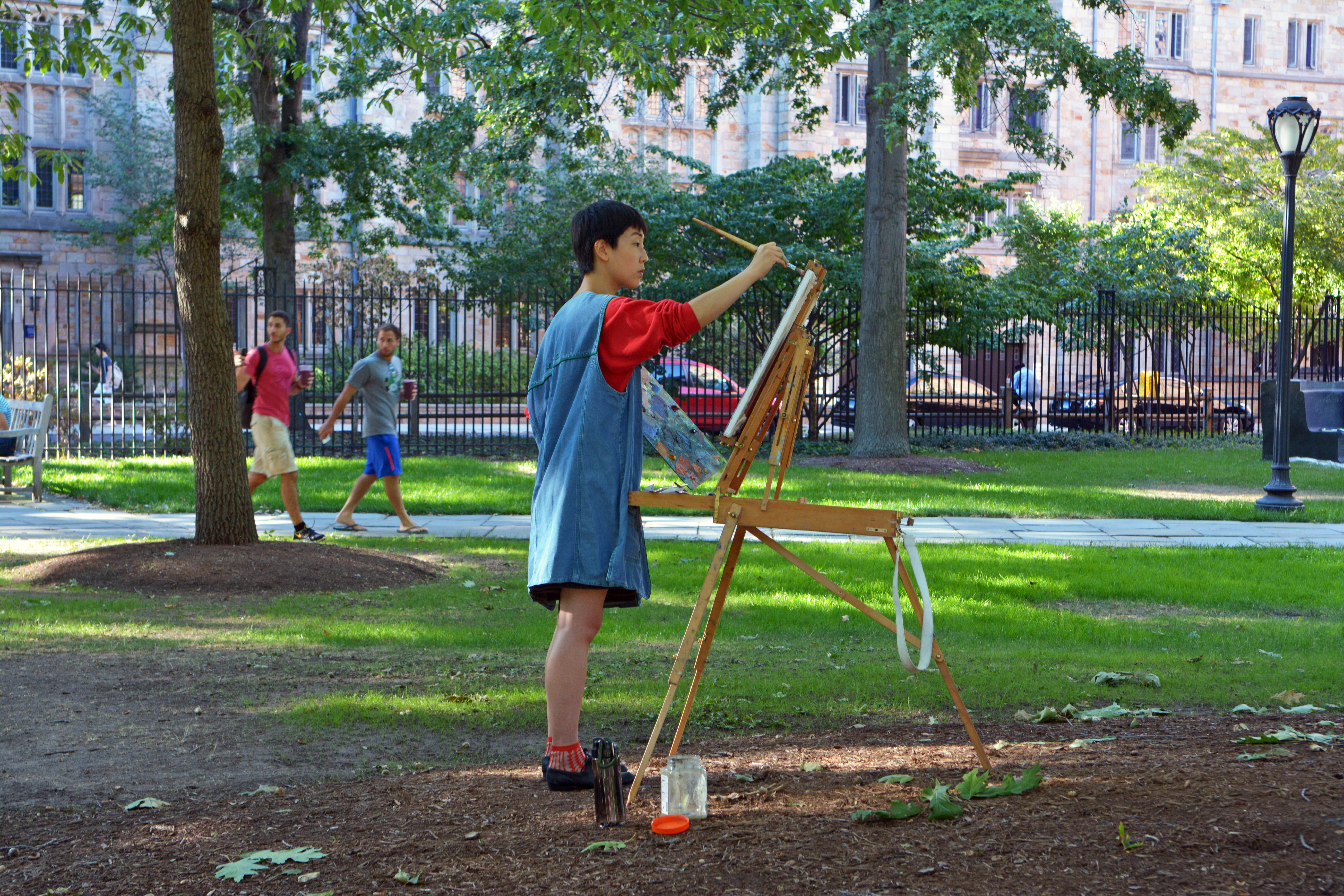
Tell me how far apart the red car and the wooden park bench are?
9.58 meters

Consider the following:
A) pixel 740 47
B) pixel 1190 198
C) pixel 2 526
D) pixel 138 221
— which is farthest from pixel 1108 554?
pixel 1190 198

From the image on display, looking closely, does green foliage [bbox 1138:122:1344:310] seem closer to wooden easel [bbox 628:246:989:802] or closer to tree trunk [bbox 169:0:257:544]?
tree trunk [bbox 169:0:257:544]

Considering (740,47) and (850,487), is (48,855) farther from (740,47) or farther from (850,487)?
(740,47)

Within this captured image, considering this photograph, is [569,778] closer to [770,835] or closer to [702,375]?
[770,835]

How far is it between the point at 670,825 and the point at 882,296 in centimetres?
1496

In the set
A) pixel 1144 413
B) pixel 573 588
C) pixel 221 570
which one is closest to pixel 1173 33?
pixel 1144 413

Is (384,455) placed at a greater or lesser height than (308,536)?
greater

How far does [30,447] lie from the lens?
523 inches

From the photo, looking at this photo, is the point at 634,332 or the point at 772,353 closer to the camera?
the point at 772,353

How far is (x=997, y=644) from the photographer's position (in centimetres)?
686

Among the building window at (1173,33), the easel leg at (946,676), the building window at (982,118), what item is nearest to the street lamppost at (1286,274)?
the easel leg at (946,676)

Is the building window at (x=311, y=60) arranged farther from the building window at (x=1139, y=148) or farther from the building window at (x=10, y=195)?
the building window at (x=1139, y=148)

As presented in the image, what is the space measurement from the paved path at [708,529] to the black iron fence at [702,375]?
5.22m

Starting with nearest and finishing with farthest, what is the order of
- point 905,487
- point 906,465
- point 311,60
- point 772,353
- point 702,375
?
point 772,353, point 905,487, point 906,465, point 702,375, point 311,60
